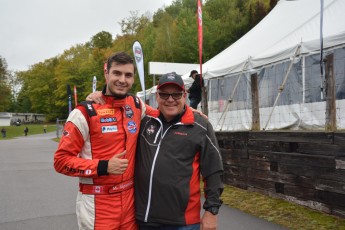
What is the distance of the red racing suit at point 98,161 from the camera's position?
235 centimetres

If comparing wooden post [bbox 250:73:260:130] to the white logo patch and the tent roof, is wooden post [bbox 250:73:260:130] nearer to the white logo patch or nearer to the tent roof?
the tent roof

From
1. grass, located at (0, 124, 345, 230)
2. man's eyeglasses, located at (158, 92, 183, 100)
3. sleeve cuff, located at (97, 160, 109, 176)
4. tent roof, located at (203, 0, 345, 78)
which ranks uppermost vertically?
tent roof, located at (203, 0, 345, 78)

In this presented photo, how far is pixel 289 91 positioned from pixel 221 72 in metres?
2.07

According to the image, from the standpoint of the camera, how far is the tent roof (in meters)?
7.38

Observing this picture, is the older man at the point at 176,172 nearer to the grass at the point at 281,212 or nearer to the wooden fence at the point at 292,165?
the grass at the point at 281,212

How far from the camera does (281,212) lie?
5.04 m

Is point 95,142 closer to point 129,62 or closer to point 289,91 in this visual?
point 129,62

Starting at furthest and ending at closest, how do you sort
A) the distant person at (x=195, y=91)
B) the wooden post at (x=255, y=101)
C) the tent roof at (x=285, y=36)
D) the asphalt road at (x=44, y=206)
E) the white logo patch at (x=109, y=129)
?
1. the distant person at (x=195, y=91)
2. the tent roof at (x=285, y=36)
3. the wooden post at (x=255, y=101)
4. the asphalt road at (x=44, y=206)
5. the white logo patch at (x=109, y=129)

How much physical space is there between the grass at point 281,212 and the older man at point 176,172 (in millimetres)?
2534

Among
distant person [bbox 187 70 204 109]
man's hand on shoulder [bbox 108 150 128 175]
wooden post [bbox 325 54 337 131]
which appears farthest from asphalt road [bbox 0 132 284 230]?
distant person [bbox 187 70 204 109]

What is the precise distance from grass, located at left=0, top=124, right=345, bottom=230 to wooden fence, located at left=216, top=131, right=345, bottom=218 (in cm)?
11

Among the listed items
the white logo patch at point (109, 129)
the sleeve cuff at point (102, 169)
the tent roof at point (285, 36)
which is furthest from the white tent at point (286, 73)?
the sleeve cuff at point (102, 169)

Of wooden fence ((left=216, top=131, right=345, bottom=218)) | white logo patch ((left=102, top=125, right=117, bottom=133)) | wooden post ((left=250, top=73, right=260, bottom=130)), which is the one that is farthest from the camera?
wooden post ((left=250, top=73, right=260, bottom=130))

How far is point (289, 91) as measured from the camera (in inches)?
327
